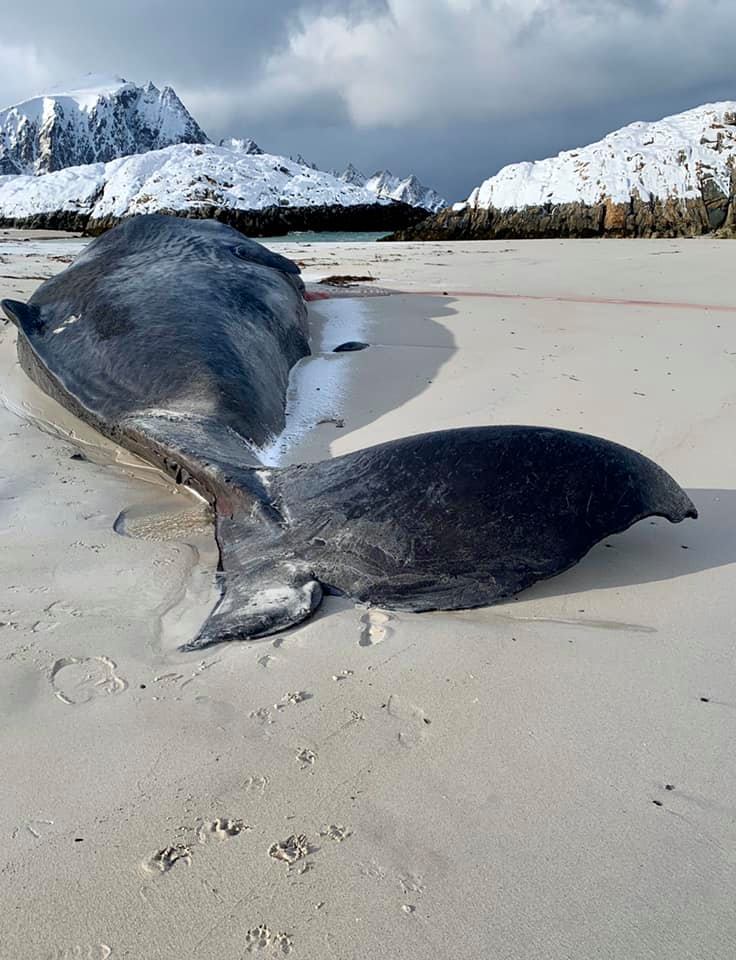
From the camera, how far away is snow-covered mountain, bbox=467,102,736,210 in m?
18.1

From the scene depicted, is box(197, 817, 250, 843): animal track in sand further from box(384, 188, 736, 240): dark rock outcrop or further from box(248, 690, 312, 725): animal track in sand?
box(384, 188, 736, 240): dark rock outcrop

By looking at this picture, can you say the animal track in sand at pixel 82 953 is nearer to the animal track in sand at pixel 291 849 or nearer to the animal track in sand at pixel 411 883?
the animal track in sand at pixel 291 849

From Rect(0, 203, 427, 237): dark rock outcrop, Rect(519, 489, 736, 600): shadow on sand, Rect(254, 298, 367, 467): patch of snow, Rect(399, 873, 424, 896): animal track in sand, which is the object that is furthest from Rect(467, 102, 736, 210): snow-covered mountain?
Rect(399, 873, 424, 896): animal track in sand

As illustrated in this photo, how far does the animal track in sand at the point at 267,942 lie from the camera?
49.0 inches

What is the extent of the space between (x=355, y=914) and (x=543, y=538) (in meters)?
1.24

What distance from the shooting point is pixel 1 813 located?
59.4 inches

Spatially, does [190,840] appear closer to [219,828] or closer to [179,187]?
[219,828]

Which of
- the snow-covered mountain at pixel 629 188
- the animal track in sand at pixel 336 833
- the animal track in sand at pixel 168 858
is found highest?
the snow-covered mountain at pixel 629 188

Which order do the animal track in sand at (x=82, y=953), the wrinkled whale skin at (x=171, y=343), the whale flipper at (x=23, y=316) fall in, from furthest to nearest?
1. the whale flipper at (x=23, y=316)
2. the wrinkled whale skin at (x=171, y=343)
3. the animal track in sand at (x=82, y=953)

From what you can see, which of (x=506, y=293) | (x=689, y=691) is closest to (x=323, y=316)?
(x=506, y=293)

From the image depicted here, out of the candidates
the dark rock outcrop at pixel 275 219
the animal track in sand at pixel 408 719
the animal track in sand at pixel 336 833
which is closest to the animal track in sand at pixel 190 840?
the animal track in sand at pixel 336 833

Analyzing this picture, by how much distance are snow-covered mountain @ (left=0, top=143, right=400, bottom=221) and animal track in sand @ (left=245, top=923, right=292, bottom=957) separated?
3182 centimetres

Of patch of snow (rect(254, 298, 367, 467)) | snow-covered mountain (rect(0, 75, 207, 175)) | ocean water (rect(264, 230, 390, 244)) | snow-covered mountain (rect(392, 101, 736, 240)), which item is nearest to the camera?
patch of snow (rect(254, 298, 367, 467))

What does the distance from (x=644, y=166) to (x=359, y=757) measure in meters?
20.2
